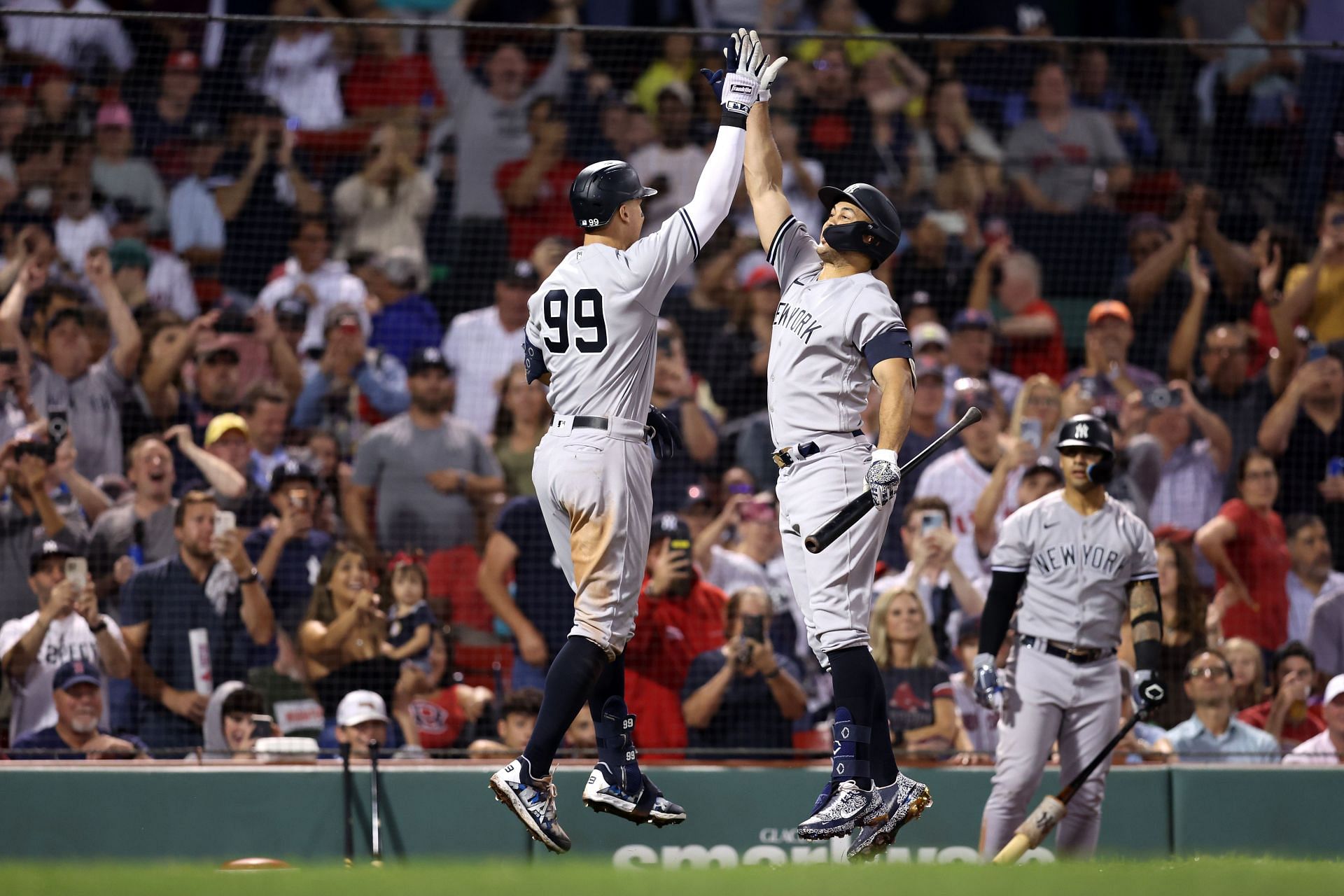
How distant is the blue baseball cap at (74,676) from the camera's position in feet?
27.5

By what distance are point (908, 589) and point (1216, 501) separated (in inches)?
90.8

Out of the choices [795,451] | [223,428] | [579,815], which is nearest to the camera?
[795,451]

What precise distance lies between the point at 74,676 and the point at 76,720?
21 centimetres

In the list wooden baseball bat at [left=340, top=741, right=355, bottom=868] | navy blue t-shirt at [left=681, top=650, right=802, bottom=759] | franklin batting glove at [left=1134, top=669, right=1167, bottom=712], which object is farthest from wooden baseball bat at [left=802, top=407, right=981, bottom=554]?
wooden baseball bat at [left=340, top=741, right=355, bottom=868]

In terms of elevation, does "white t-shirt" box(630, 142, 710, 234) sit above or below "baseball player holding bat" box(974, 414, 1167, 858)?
above

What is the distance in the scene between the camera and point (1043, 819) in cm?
745

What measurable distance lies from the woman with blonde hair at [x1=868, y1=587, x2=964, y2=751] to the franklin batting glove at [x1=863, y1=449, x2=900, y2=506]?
9.79 ft

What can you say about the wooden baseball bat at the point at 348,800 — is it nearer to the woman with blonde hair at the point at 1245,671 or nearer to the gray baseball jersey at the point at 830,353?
the gray baseball jersey at the point at 830,353

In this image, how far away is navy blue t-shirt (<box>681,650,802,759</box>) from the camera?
8.63 metres

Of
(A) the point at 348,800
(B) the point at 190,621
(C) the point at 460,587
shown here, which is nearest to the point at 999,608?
(C) the point at 460,587

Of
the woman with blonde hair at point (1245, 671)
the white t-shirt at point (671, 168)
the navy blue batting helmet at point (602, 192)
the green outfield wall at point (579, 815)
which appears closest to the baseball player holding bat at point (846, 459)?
the navy blue batting helmet at point (602, 192)

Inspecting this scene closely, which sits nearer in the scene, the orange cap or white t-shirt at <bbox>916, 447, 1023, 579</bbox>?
white t-shirt at <bbox>916, 447, 1023, 579</bbox>

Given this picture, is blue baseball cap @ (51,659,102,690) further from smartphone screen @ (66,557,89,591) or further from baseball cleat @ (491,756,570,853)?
baseball cleat @ (491,756,570,853)

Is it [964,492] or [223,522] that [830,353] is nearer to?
[964,492]
